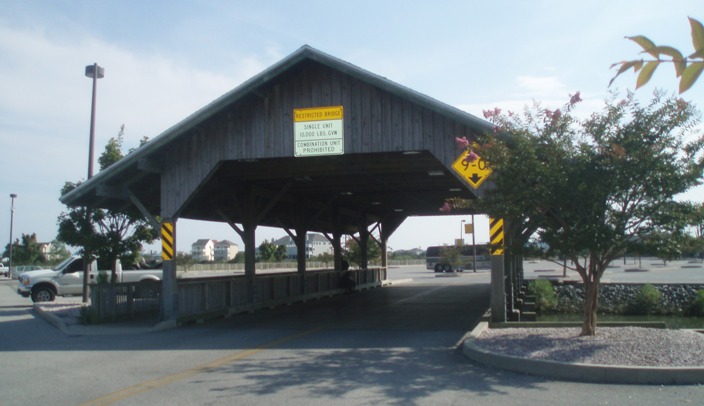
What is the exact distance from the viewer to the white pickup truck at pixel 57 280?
25109 millimetres

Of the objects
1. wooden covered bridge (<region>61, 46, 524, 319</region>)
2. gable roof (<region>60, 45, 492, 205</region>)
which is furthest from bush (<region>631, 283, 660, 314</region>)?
gable roof (<region>60, 45, 492, 205</region>)

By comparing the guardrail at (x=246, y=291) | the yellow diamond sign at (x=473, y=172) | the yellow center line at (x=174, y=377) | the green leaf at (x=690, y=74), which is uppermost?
the yellow diamond sign at (x=473, y=172)

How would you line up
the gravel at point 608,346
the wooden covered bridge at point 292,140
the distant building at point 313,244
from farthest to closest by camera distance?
the distant building at point 313,244, the wooden covered bridge at point 292,140, the gravel at point 608,346

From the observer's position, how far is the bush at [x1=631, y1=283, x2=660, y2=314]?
20.8m

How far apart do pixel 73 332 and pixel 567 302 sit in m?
16.7

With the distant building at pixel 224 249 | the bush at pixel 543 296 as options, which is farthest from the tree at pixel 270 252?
the distant building at pixel 224 249

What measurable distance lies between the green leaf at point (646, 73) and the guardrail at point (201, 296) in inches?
607

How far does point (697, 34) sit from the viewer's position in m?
1.68

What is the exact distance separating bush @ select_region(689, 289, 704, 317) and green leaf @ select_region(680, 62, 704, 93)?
21334 millimetres

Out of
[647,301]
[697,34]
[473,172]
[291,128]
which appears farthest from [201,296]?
[697,34]

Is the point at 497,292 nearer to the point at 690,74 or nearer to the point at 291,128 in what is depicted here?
the point at 291,128

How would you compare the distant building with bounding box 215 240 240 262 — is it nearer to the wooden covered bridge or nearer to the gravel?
the wooden covered bridge

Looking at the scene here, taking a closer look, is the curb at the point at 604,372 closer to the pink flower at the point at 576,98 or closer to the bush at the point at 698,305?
the pink flower at the point at 576,98

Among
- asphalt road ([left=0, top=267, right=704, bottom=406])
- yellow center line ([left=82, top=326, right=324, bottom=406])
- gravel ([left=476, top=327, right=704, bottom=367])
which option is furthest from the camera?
gravel ([left=476, top=327, right=704, bottom=367])
